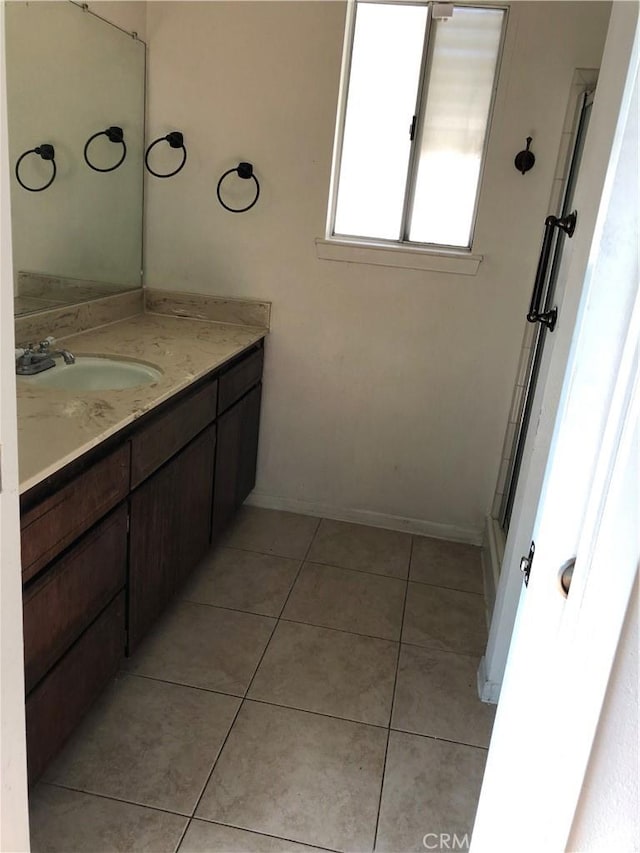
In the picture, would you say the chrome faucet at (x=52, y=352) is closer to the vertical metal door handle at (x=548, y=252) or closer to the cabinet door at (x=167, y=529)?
the cabinet door at (x=167, y=529)

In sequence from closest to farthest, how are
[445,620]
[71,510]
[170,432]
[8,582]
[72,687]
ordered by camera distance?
[8,582]
[71,510]
[72,687]
[170,432]
[445,620]

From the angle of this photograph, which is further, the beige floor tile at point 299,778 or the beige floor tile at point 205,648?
the beige floor tile at point 205,648

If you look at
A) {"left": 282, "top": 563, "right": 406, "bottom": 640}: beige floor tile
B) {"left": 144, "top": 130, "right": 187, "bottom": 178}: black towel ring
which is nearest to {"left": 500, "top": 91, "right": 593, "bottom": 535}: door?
{"left": 282, "top": 563, "right": 406, "bottom": 640}: beige floor tile

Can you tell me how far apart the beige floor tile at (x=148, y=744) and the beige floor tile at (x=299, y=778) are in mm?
52

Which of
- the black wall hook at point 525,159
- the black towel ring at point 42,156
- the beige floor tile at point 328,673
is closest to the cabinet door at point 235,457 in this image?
the beige floor tile at point 328,673

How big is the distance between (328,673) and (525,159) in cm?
199

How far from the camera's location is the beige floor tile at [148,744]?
1.67 m

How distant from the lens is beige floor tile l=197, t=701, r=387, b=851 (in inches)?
63.4

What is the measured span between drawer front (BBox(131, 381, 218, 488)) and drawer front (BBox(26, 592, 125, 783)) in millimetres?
371

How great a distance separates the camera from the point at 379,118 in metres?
2.78

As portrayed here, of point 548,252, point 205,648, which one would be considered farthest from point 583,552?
point 205,648

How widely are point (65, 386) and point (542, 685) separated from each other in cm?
180

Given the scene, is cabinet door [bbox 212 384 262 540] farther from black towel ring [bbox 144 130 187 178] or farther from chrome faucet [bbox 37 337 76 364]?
black towel ring [bbox 144 130 187 178]

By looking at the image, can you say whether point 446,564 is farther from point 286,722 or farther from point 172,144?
point 172,144
